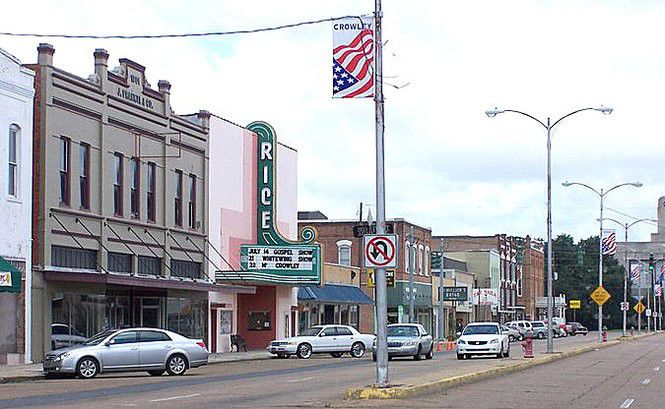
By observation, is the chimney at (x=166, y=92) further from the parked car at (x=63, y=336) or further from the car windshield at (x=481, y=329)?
the car windshield at (x=481, y=329)

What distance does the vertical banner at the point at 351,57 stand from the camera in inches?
804

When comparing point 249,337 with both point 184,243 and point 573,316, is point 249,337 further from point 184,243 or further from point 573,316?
point 573,316

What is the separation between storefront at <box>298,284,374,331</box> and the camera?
59919mm

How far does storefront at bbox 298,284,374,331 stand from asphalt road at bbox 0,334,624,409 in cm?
2283

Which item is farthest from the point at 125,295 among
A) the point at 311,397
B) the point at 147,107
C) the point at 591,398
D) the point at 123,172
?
the point at 591,398

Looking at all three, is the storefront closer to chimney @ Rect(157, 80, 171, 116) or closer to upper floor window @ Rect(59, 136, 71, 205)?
chimney @ Rect(157, 80, 171, 116)

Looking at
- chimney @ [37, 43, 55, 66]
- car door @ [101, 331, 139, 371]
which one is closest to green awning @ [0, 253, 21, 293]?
car door @ [101, 331, 139, 371]

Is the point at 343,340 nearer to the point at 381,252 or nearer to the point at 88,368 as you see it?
the point at 88,368

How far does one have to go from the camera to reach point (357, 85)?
20594 millimetres

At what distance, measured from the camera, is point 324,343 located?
4728 centimetres

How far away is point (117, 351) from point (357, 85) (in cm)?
1393

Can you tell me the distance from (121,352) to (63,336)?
315 inches

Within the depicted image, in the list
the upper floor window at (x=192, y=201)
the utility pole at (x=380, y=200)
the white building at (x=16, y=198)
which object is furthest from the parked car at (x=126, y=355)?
the upper floor window at (x=192, y=201)

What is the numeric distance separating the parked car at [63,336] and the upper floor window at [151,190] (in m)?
7.56
